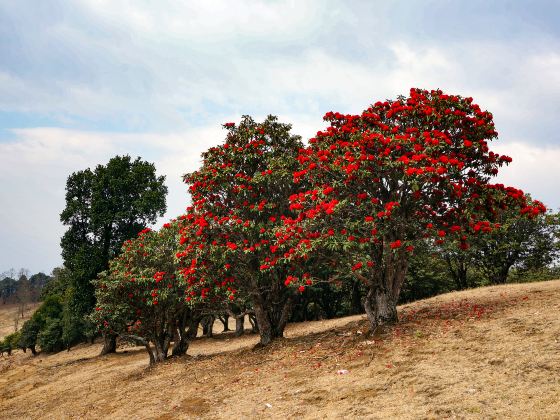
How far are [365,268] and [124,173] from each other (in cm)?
2523

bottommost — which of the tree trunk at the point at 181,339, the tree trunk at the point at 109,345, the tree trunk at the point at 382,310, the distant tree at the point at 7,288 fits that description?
the tree trunk at the point at 109,345

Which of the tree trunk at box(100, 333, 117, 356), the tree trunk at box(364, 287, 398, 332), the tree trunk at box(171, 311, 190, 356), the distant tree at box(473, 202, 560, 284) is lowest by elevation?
the tree trunk at box(100, 333, 117, 356)

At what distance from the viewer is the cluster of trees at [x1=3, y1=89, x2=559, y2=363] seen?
12.6 metres

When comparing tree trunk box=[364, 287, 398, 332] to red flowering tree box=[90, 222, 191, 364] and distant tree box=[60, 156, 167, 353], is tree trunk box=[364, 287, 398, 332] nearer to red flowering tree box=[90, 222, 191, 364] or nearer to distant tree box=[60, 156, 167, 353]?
red flowering tree box=[90, 222, 191, 364]

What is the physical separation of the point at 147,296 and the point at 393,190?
12.6 meters

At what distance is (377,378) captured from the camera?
959 cm

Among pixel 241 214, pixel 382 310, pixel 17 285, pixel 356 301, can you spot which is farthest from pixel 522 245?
pixel 17 285

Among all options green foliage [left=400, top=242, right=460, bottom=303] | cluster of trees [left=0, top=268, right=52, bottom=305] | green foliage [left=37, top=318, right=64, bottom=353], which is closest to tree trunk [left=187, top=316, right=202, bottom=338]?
green foliage [left=400, top=242, right=460, bottom=303]

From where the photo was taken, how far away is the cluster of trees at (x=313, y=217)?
41.5ft

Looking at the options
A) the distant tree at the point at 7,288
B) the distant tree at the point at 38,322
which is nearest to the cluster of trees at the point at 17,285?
the distant tree at the point at 7,288

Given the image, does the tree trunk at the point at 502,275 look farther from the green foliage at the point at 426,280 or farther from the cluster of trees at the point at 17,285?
the cluster of trees at the point at 17,285

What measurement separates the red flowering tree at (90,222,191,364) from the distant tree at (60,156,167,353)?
37.0ft

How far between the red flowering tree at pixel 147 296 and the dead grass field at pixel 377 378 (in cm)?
191

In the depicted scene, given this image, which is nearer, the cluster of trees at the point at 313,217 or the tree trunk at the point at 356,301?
the cluster of trees at the point at 313,217
